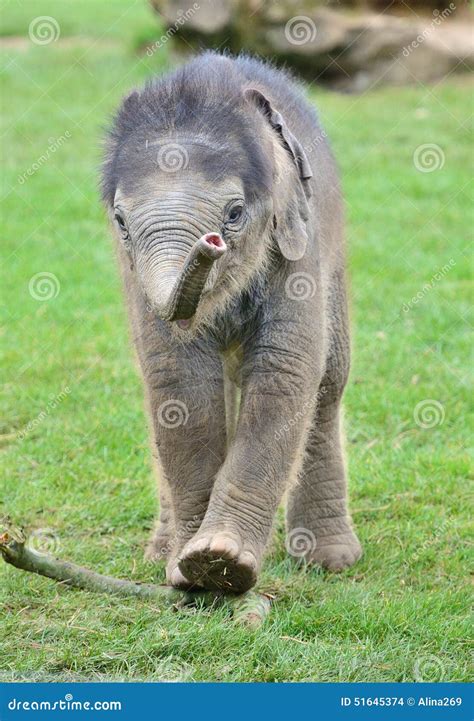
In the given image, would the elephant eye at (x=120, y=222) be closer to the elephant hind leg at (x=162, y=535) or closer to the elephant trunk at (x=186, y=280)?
the elephant trunk at (x=186, y=280)

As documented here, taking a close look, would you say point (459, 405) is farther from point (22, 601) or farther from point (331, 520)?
point (22, 601)

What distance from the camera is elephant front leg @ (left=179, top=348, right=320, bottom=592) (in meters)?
4.90

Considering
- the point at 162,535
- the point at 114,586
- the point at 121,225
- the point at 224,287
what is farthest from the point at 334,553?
the point at 121,225

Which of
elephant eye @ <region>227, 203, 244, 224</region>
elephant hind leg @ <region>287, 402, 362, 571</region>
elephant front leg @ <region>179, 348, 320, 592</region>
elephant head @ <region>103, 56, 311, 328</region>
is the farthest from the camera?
elephant hind leg @ <region>287, 402, 362, 571</region>

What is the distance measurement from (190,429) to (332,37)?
39.5 feet

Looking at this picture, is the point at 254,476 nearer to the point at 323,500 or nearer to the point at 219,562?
the point at 219,562

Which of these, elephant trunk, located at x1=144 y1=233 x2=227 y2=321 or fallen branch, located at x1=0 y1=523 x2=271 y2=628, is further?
fallen branch, located at x1=0 y1=523 x2=271 y2=628

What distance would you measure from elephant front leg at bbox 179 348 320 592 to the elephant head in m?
0.46

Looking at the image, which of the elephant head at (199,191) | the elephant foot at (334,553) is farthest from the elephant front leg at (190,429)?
the elephant foot at (334,553)

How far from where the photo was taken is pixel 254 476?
499 centimetres

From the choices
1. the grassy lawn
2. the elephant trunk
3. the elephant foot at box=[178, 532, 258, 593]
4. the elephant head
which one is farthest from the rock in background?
the elephant trunk

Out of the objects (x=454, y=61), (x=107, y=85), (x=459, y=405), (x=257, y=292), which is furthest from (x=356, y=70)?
(x=257, y=292)

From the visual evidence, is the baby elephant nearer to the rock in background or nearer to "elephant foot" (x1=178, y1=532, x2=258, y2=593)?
"elephant foot" (x1=178, y1=532, x2=258, y2=593)

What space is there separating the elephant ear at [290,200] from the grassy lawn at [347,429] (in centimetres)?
97
